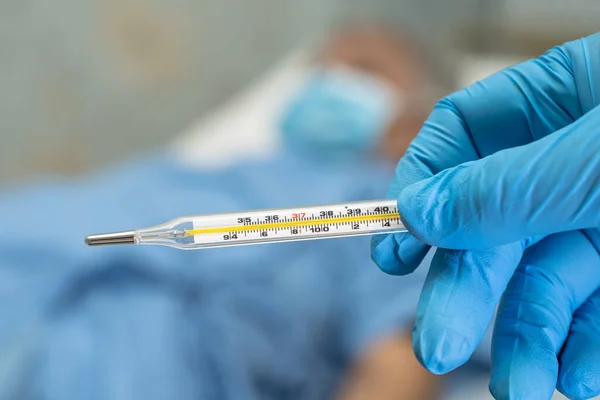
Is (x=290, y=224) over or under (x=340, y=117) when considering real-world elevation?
under

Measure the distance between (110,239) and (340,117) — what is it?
3.31 ft

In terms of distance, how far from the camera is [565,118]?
0.86 metres

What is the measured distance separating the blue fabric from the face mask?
329 mm

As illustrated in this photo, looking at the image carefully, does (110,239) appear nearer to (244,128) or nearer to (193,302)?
(193,302)

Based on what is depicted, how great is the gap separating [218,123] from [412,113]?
65 centimetres

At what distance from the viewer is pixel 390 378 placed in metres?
0.99

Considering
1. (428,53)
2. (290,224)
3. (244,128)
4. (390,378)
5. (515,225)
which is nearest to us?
(515,225)

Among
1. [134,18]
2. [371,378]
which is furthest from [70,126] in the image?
[371,378]

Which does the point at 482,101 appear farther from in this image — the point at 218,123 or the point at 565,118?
the point at 218,123

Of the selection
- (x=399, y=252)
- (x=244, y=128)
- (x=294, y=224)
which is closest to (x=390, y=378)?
(x=399, y=252)

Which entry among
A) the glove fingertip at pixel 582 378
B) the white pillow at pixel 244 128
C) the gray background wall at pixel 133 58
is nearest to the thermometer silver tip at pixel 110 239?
the glove fingertip at pixel 582 378

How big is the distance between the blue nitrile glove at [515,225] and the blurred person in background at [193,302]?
28 cm

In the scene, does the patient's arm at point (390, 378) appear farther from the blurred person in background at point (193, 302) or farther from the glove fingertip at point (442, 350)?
the glove fingertip at point (442, 350)

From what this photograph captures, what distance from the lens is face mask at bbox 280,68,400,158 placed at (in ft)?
5.19
